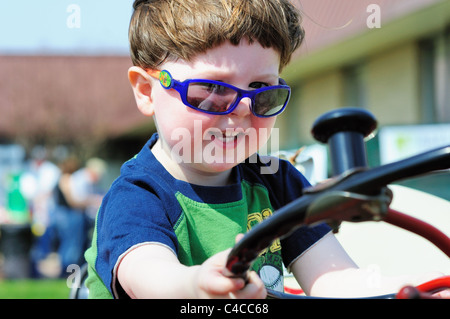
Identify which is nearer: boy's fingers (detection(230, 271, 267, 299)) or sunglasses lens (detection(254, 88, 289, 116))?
boy's fingers (detection(230, 271, 267, 299))

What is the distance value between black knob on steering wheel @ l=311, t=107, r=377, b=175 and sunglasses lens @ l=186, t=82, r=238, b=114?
44cm

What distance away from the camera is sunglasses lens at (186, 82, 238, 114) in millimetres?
1282

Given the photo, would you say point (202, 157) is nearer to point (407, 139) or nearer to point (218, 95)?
point (218, 95)

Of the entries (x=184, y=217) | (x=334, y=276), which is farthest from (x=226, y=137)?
(x=334, y=276)

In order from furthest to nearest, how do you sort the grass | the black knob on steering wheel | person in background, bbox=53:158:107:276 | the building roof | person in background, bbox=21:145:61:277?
person in background, bbox=21:145:61:277 → person in background, bbox=53:158:107:276 → the building roof → the grass → the black knob on steering wheel

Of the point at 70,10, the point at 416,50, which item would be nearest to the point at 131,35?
the point at 70,10

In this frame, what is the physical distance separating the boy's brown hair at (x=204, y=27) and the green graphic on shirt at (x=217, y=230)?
34 cm

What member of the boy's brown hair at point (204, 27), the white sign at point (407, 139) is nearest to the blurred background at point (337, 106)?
the white sign at point (407, 139)

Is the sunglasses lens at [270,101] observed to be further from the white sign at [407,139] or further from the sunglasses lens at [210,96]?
the white sign at [407,139]

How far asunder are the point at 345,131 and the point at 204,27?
0.63 meters

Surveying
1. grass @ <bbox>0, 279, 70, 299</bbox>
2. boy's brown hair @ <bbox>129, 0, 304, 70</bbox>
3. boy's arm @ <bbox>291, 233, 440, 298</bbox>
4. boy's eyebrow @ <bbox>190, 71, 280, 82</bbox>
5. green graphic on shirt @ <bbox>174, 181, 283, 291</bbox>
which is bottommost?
grass @ <bbox>0, 279, 70, 299</bbox>

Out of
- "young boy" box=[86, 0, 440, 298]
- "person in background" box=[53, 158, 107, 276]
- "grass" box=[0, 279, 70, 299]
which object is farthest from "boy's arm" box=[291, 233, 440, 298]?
"person in background" box=[53, 158, 107, 276]

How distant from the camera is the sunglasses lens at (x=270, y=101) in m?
1.33

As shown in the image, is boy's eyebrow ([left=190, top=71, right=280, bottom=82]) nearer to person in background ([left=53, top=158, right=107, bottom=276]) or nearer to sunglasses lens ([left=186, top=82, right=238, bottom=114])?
sunglasses lens ([left=186, top=82, right=238, bottom=114])
